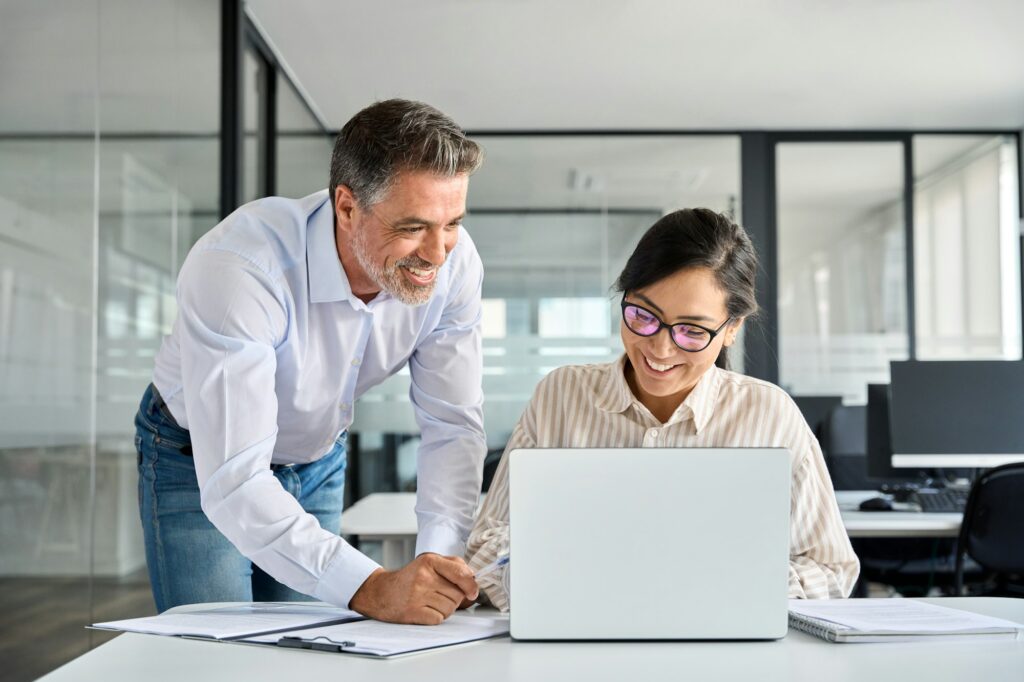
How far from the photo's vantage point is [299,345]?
1817mm

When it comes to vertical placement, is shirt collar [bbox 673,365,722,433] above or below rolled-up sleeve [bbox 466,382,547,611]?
above

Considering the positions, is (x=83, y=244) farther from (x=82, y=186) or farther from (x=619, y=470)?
(x=619, y=470)

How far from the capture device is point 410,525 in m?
3.24

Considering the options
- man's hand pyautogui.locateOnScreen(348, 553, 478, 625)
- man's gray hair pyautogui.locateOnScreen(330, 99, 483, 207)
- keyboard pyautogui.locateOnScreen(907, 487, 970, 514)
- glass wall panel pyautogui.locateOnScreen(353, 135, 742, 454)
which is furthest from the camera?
glass wall panel pyautogui.locateOnScreen(353, 135, 742, 454)

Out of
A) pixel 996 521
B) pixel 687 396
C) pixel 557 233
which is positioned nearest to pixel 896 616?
pixel 687 396

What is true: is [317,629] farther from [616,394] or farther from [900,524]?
[900,524]

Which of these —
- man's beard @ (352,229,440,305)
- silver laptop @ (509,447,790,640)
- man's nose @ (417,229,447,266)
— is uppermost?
man's nose @ (417,229,447,266)

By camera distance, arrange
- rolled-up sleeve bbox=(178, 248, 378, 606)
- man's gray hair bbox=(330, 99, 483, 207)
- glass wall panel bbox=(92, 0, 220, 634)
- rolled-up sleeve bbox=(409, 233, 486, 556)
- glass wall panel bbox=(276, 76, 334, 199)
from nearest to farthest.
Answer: rolled-up sleeve bbox=(178, 248, 378, 606) < man's gray hair bbox=(330, 99, 483, 207) < rolled-up sleeve bbox=(409, 233, 486, 556) < glass wall panel bbox=(92, 0, 220, 634) < glass wall panel bbox=(276, 76, 334, 199)

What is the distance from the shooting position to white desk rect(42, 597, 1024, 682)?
3.60 ft

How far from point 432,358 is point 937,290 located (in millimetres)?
5502

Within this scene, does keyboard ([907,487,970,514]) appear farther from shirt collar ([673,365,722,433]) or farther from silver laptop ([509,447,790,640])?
silver laptop ([509,447,790,640])

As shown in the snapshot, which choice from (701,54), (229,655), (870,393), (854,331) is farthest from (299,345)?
(854,331)

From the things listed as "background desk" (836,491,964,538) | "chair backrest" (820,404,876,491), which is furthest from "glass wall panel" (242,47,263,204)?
"background desk" (836,491,964,538)

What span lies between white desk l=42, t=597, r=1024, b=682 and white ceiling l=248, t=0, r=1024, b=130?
3849 millimetres
